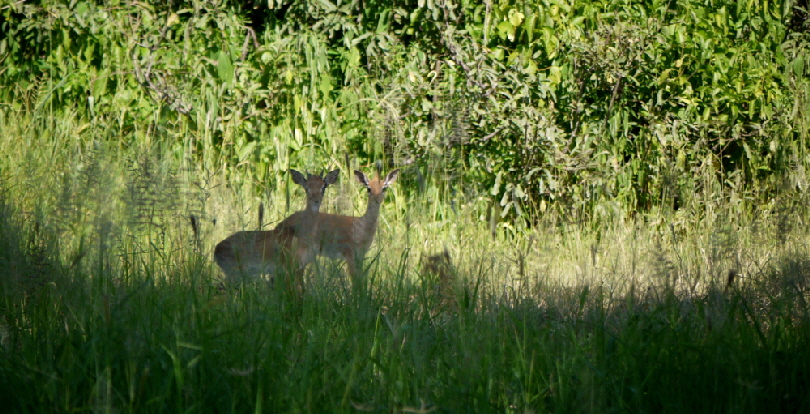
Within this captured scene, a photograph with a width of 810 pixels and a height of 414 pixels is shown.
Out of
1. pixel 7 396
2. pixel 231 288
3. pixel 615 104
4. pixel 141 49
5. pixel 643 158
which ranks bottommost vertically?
pixel 7 396

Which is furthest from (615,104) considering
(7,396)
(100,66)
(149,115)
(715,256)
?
(7,396)

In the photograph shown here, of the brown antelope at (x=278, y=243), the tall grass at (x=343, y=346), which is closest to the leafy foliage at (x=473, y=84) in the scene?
the brown antelope at (x=278, y=243)

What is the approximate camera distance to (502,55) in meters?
6.98

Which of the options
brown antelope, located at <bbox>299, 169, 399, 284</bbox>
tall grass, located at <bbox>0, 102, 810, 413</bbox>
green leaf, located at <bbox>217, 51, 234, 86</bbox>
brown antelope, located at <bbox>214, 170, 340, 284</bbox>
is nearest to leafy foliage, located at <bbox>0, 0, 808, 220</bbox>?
green leaf, located at <bbox>217, 51, 234, 86</bbox>

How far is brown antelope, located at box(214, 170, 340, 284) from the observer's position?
13.0 ft

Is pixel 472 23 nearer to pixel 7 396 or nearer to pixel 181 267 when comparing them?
pixel 181 267

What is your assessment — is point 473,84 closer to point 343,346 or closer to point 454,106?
point 454,106

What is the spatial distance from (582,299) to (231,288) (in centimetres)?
154

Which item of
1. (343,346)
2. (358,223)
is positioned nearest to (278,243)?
(358,223)

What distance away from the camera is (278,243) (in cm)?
461

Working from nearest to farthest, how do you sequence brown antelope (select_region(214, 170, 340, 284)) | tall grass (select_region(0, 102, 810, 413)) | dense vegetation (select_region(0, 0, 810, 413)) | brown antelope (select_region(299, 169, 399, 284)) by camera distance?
tall grass (select_region(0, 102, 810, 413)) < brown antelope (select_region(214, 170, 340, 284)) < brown antelope (select_region(299, 169, 399, 284)) < dense vegetation (select_region(0, 0, 810, 413))

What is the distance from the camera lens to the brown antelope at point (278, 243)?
397 centimetres

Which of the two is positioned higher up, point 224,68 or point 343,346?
point 224,68

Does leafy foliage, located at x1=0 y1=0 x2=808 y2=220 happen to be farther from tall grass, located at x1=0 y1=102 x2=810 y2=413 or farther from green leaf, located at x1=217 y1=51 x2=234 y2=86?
tall grass, located at x1=0 y1=102 x2=810 y2=413
